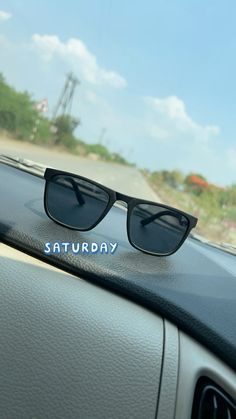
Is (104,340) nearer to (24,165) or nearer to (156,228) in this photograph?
(156,228)

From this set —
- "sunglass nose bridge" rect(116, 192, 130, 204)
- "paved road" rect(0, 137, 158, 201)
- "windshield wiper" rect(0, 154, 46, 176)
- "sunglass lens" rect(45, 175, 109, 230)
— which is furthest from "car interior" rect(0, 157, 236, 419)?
"paved road" rect(0, 137, 158, 201)

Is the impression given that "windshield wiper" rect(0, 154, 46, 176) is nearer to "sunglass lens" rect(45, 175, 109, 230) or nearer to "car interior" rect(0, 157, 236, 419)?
"sunglass lens" rect(45, 175, 109, 230)

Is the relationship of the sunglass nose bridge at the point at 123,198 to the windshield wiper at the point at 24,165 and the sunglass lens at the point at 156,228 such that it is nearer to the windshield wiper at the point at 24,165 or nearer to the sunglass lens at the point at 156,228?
the sunglass lens at the point at 156,228

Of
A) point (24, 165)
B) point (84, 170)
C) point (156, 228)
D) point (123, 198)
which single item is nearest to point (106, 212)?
point (123, 198)

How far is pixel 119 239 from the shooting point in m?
1.70

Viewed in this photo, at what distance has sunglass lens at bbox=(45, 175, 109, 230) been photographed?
152cm

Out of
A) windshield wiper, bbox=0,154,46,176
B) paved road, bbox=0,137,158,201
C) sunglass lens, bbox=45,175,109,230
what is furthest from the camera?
paved road, bbox=0,137,158,201

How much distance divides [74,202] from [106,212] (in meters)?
0.14

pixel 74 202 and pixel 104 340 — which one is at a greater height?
pixel 74 202

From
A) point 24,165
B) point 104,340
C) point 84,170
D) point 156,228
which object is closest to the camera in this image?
point 104,340

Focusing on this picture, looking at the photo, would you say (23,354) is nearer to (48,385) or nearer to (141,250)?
(48,385)

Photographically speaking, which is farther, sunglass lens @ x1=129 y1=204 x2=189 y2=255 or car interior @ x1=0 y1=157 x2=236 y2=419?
sunglass lens @ x1=129 y1=204 x2=189 y2=255

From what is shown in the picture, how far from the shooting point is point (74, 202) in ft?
5.16

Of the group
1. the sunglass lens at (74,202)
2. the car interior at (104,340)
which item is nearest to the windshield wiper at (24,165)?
the sunglass lens at (74,202)
